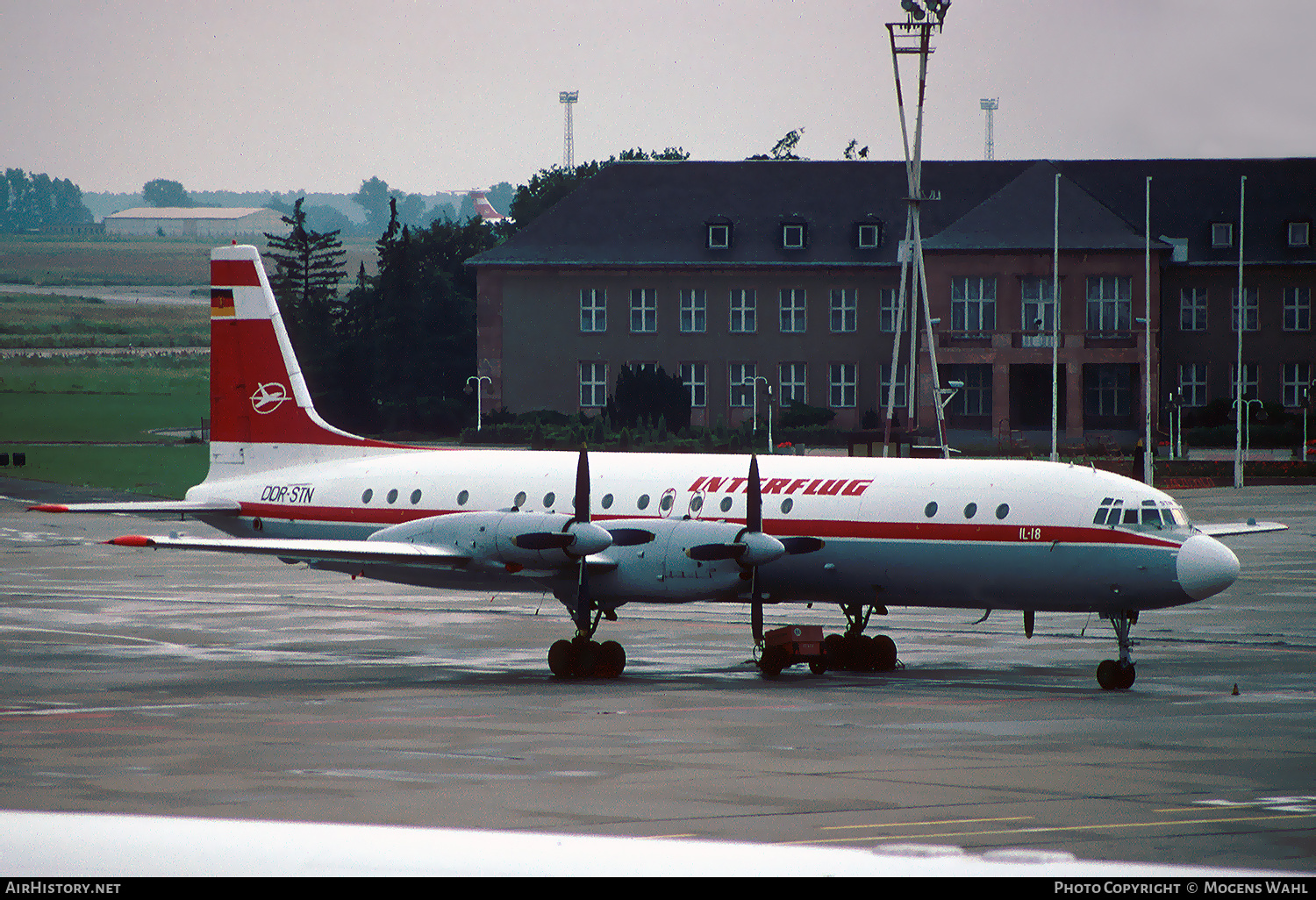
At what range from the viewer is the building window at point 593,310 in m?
106

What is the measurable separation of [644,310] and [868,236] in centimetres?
1484

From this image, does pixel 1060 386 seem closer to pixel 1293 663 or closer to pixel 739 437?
pixel 739 437

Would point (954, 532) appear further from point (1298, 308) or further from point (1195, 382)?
point (1298, 308)

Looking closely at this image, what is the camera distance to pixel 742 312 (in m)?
106

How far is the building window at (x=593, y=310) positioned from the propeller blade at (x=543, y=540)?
254 ft

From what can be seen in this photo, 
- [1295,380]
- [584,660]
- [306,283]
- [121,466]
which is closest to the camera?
[584,660]

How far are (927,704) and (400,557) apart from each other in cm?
992

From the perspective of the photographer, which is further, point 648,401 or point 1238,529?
point 648,401

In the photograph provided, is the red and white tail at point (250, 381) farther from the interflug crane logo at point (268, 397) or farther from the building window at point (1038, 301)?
the building window at point (1038, 301)

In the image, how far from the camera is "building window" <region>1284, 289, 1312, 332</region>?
342 feet

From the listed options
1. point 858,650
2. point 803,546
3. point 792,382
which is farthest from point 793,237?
point 803,546

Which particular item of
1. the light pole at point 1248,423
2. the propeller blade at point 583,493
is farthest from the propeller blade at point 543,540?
the light pole at point 1248,423

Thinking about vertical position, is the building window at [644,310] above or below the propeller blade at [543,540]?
above

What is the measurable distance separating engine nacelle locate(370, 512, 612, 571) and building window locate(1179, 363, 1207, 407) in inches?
3255
